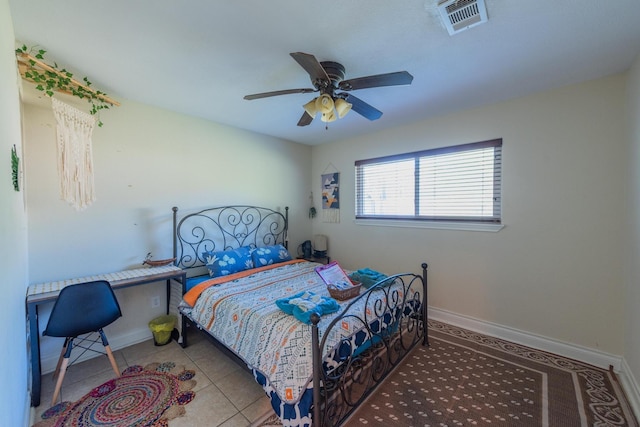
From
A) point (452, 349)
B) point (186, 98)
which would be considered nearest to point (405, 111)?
point (186, 98)

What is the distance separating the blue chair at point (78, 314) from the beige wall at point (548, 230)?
3.26m

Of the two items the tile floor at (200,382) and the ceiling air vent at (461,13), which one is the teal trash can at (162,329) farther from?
the ceiling air vent at (461,13)

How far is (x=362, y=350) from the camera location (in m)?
1.92

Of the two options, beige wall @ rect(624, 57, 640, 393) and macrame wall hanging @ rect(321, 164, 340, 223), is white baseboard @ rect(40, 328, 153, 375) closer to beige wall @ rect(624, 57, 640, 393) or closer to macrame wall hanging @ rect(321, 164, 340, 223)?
macrame wall hanging @ rect(321, 164, 340, 223)

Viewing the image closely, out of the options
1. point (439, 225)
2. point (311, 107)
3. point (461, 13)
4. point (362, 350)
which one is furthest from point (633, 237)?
point (311, 107)

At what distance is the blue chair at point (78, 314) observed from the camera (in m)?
1.86

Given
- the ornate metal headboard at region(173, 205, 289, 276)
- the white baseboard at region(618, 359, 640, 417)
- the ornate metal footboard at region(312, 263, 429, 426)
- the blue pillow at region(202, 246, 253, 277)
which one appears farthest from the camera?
the ornate metal headboard at region(173, 205, 289, 276)

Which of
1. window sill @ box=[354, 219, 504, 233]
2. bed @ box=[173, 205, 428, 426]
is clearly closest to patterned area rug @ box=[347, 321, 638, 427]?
bed @ box=[173, 205, 428, 426]

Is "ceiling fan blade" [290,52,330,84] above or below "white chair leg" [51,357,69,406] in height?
above

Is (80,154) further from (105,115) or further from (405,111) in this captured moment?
(405,111)

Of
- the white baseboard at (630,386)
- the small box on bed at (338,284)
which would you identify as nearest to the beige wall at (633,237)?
the white baseboard at (630,386)

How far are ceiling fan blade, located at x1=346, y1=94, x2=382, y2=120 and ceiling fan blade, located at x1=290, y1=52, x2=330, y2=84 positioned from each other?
348 millimetres

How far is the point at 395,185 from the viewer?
11.6ft

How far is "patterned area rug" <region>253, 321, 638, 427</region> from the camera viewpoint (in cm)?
169
